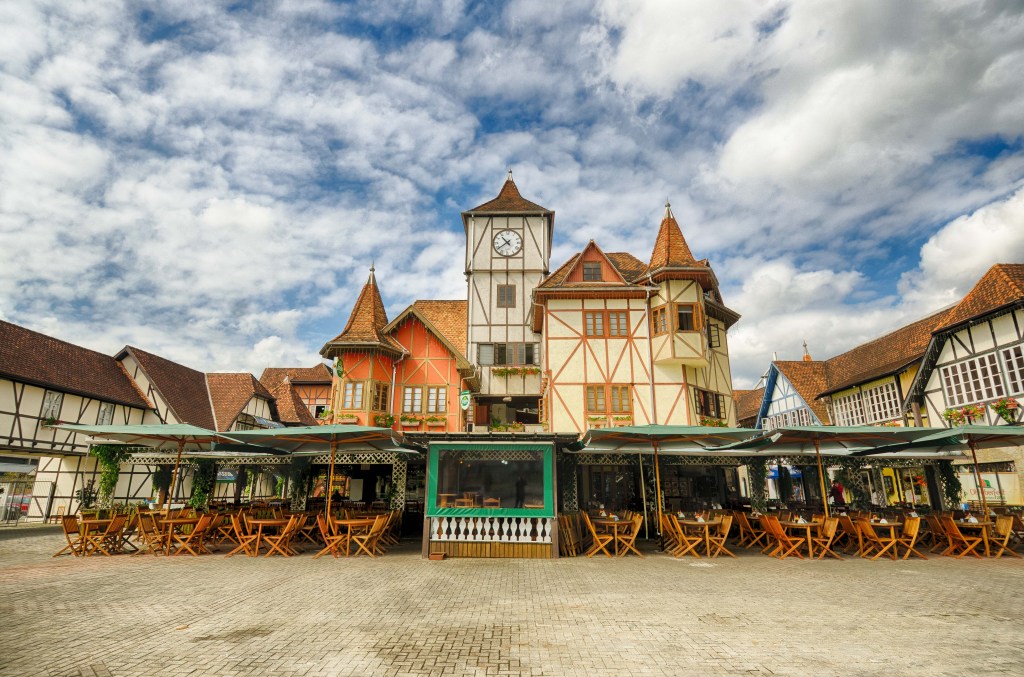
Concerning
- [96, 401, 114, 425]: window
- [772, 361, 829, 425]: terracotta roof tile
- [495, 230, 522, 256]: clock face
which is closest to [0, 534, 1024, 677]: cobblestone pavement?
[96, 401, 114, 425]: window

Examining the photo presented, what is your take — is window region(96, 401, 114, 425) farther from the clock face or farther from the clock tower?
the clock face

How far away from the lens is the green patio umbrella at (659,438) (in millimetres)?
11453

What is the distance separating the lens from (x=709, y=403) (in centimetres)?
2048

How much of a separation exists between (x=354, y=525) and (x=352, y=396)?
30.7ft

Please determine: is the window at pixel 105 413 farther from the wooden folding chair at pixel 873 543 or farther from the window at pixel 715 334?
the wooden folding chair at pixel 873 543

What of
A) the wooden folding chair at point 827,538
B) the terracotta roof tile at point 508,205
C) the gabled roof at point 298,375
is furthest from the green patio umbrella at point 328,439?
the gabled roof at point 298,375

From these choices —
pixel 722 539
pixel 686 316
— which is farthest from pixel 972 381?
pixel 722 539

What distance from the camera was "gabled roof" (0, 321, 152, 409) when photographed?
64.7 ft

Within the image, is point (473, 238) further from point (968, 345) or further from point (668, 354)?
point (968, 345)

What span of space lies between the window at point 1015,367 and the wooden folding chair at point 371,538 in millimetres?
19929

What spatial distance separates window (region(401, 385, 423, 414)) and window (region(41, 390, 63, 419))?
1397 cm

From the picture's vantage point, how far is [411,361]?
22781 millimetres

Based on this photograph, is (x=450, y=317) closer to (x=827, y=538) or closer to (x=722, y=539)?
(x=722, y=539)

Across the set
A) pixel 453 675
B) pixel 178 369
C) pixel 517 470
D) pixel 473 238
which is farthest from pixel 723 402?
pixel 178 369
